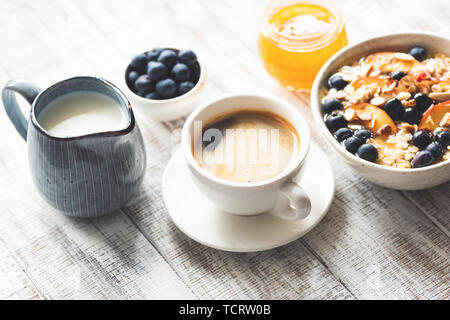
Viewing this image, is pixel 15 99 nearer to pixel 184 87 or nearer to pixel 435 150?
pixel 184 87

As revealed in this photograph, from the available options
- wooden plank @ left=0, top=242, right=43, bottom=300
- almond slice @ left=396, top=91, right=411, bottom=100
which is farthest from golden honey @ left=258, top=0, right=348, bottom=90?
wooden plank @ left=0, top=242, right=43, bottom=300

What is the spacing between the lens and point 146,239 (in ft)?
3.79

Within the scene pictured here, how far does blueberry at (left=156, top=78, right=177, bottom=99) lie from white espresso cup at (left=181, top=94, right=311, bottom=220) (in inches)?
7.7

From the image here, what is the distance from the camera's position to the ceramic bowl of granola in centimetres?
110

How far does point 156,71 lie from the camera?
4.27ft

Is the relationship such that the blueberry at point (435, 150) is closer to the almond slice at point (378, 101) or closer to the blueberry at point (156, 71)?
the almond slice at point (378, 101)

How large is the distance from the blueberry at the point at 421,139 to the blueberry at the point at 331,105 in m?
0.16

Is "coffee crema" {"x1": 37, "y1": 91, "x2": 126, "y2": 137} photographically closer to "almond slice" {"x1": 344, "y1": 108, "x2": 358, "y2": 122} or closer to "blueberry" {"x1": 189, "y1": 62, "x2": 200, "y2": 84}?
"blueberry" {"x1": 189, "y1": 62, "x2": 200, "y2": 84}

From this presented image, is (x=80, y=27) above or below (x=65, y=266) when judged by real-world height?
above

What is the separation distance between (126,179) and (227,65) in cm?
46

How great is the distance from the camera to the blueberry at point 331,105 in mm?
1201

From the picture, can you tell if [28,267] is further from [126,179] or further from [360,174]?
[360,174]
